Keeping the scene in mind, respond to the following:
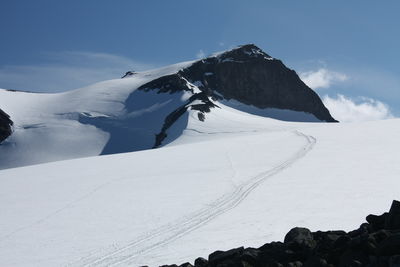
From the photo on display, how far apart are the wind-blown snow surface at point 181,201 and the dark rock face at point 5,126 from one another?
59575mm

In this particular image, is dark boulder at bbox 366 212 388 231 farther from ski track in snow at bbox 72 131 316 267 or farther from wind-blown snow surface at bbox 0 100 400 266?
ski track in snow at bbox 72 131 316 267

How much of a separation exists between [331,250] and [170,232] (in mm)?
5731

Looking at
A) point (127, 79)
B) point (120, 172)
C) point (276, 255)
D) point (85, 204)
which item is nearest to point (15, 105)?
point (127, 79)

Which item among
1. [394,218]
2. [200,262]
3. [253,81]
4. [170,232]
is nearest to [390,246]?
[394,218]

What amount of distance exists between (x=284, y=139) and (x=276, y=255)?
3048 cm

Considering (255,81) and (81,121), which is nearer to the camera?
(81,121)

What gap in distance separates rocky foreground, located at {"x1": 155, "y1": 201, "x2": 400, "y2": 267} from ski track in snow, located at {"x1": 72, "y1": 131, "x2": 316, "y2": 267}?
236cm

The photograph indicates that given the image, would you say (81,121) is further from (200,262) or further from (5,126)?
(200,262)

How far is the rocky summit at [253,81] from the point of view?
12938 cm

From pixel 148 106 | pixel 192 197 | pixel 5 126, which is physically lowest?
pixel 192 197

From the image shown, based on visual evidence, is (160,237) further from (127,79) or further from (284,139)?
(127,79)

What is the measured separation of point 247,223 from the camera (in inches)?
565

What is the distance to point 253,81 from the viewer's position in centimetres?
13712

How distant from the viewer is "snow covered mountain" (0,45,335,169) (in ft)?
265
